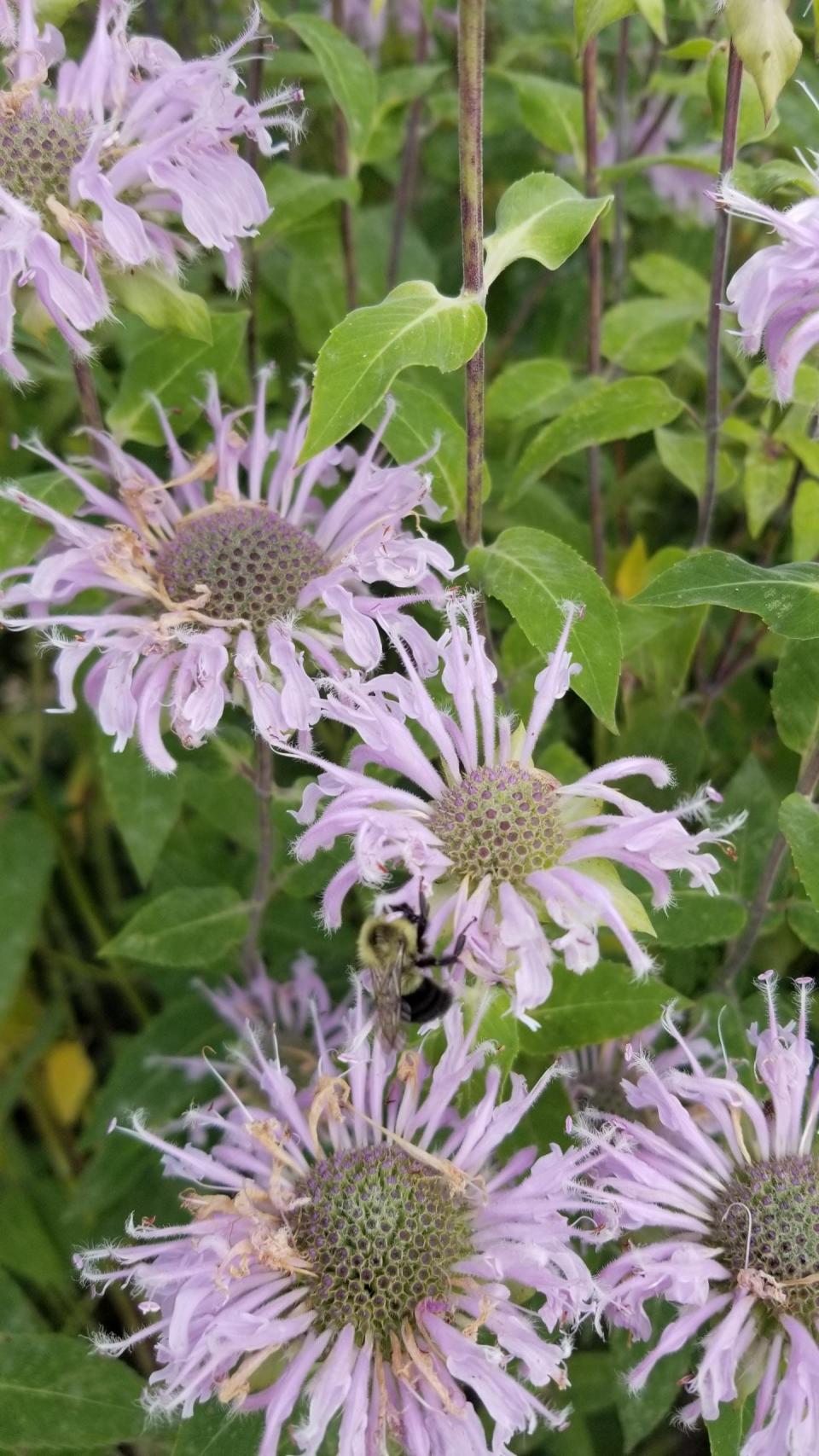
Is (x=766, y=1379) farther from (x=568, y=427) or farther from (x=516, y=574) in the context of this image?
(x=568, y=427)

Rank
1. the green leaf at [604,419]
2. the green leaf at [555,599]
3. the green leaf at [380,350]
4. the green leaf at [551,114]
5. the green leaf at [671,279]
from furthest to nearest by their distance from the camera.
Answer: the green leaf at [671,279]
the green leaf at [551,114]
the green leaf at [604,419]
the green leaf at [555,599]
the green leaf at [380,350]

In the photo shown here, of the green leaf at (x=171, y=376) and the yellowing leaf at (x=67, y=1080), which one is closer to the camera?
the green leaf at (x=171, y=376)

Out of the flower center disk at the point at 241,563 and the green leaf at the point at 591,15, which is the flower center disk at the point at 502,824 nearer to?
the flower center disk at the point at 241,563

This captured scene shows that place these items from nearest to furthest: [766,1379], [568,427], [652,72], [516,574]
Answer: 1. [766,1379]
2. [516,574]
3. [568,427]
4. [652,72]

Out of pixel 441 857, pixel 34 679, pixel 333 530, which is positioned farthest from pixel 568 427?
pixel 34 679

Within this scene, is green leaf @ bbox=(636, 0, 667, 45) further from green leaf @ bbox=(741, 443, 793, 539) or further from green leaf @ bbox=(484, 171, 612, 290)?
green leaf @ bbox=(741, 443, 793, 539)

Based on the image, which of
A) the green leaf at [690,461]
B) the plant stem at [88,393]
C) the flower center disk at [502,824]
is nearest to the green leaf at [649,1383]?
the flower center disk at [502,824]
